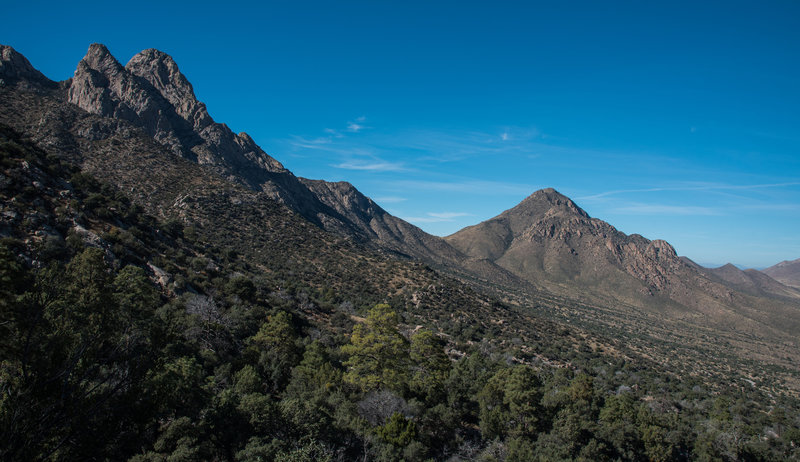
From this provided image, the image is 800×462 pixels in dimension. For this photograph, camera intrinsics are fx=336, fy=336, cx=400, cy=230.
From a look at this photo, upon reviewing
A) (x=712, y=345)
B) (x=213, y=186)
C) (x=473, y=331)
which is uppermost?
(x=213, y=186)

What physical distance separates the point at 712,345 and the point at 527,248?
107566 mm

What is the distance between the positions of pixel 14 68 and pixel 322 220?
75.4m

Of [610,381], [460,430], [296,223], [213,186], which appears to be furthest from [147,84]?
[610,381]

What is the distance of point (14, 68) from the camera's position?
206 ft

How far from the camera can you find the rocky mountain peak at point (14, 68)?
195 ft

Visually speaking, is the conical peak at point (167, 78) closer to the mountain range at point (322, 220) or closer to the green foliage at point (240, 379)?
the mountain range at point (322, 220)

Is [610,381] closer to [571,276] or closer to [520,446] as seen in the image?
[520,446]

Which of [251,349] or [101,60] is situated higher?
[101,60]

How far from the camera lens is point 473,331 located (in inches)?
1607

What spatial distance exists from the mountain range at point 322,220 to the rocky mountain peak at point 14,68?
0.28 metres

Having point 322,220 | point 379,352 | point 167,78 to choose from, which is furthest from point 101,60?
point 379,352

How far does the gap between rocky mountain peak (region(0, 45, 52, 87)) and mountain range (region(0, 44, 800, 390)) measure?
279mm

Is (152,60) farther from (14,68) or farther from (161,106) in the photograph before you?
(14,68)

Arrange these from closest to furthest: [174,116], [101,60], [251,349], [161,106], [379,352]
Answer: [379,352] < [251,349] < [101,60] < [161,106] < [174,116]
